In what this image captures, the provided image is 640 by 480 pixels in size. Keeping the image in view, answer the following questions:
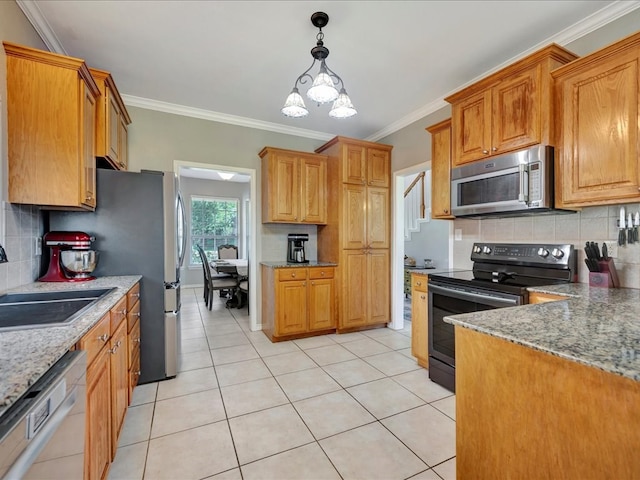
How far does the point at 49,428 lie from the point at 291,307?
9.12 ft

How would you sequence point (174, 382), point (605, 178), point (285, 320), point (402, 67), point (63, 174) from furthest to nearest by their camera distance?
point (285, 320) < point (402, 67) < point (174, 382) < point (63, 174) < point (605, 178)

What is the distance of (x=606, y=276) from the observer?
6.15 feet

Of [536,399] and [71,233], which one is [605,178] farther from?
[71,233]

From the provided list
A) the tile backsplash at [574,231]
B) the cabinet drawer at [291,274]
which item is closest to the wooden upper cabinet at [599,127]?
the tile backsplash at [574,231]

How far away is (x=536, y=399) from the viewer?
944 mm

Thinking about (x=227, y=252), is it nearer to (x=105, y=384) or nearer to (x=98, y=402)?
(x=105, y=384)

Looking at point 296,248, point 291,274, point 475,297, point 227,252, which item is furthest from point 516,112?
point 227,252

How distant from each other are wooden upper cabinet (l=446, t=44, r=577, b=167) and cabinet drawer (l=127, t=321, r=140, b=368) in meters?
2.84

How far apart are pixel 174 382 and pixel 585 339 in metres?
2.73

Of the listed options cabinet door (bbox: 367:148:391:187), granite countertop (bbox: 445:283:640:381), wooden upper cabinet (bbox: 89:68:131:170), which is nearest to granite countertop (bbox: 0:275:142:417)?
granite countertop (bbox: 445:283:640:381)

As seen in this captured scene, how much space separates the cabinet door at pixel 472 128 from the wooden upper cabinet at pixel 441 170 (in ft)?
0.48

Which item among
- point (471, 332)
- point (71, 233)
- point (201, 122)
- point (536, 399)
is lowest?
point (536, 399)

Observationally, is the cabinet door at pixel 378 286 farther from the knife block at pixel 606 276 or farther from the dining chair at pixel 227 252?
the dining chair at pixel 227 252

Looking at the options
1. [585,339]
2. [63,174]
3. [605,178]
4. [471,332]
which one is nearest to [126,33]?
[63,174]
